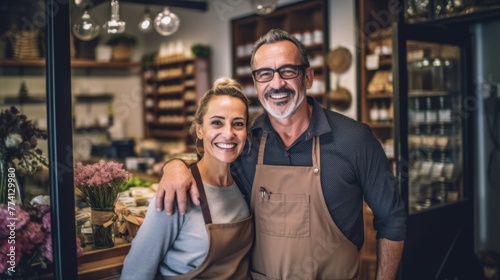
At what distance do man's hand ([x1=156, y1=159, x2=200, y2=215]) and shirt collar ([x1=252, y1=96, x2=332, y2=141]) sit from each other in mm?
441

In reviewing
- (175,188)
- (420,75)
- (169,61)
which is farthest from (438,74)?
(169,61)

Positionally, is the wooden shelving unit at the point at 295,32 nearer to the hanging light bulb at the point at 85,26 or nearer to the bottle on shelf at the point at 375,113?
the bottle on shelf at the point at 375,113

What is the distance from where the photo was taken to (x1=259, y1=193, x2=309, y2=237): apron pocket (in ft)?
6.62

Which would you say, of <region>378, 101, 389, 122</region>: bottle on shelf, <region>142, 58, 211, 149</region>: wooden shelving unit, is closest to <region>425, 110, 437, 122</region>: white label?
<region>378, 101, 389, 122</region>: bottle on shelf

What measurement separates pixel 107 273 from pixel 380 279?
1.24m

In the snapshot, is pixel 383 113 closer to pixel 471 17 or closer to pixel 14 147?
pixel 471 17

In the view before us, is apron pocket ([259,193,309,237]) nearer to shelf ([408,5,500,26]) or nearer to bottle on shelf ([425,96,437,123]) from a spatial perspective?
shelf ([408,5,500,26])

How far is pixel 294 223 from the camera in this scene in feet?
6.63

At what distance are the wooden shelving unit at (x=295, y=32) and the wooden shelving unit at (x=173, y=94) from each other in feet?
2.50

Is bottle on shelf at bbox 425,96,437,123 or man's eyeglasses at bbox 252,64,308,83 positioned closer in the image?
man's eyeglasses at bbox 252,64,308,83

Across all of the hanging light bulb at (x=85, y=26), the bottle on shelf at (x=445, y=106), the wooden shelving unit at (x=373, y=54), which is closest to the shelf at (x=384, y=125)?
the wooden shelving unit at (x=373, y=54)

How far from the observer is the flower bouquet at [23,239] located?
1.78m

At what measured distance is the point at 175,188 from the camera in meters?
1.79

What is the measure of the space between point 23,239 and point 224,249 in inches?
30.5
